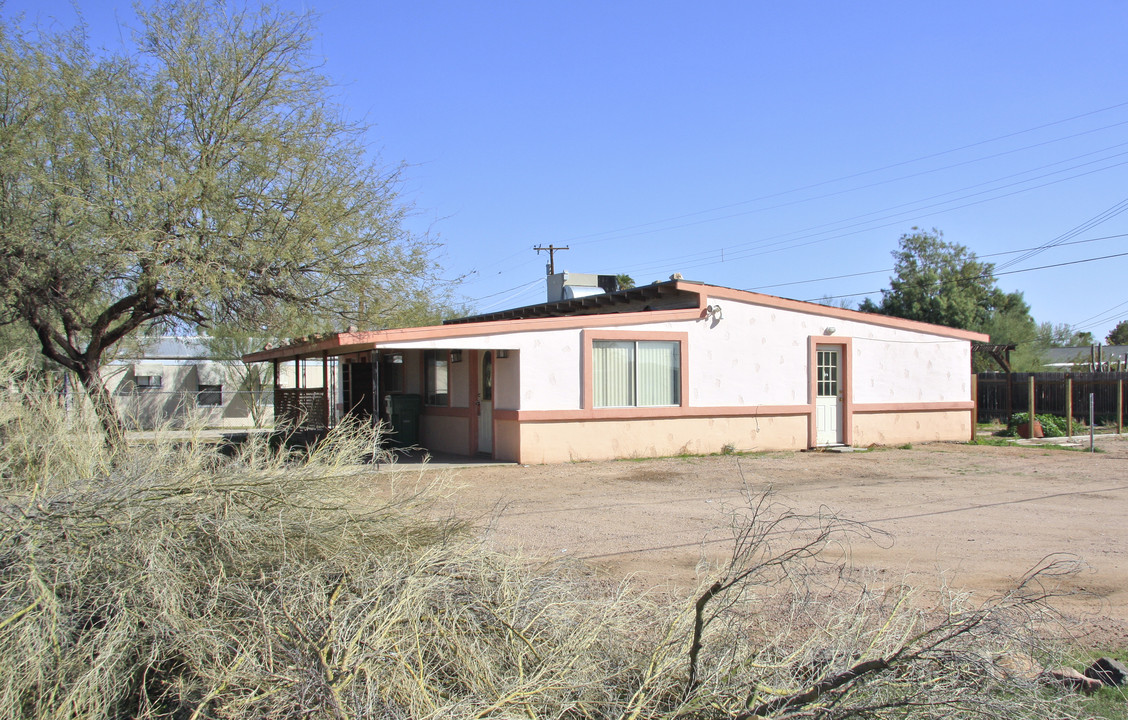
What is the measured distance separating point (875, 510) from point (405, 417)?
416 inches

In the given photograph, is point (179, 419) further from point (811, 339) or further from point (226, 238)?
point (811, 339)

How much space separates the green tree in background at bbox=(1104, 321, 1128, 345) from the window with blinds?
84.0 m

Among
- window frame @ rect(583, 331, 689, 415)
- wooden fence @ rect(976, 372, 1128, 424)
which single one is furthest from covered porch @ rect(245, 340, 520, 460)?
wooden fence @ rect(976, 372, 1128, 424)

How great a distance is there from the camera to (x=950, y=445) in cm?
1886

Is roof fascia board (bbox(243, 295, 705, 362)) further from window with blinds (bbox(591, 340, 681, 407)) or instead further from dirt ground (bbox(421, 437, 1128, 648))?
dirt ground (bbox(421, 437, 1128, 648))

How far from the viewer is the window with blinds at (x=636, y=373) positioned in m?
15.5

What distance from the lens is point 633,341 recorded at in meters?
15.7

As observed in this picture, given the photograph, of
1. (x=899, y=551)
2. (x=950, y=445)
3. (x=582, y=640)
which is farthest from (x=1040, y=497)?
(x=582, y=640)

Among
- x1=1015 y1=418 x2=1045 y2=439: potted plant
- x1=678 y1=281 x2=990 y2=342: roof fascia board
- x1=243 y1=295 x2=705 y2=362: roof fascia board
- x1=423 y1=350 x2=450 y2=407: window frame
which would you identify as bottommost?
x1=1015 y1=418 x2=1045 y2=439: potted plant

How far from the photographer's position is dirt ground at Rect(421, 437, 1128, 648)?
664 cm

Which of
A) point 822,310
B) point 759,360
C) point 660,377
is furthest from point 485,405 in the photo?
point 822,310

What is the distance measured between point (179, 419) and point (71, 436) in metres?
0.94

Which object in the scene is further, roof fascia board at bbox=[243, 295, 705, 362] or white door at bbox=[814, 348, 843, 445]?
white door at bbox=[814, 348, 843, 445]

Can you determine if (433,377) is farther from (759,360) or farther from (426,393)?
(759,360)
